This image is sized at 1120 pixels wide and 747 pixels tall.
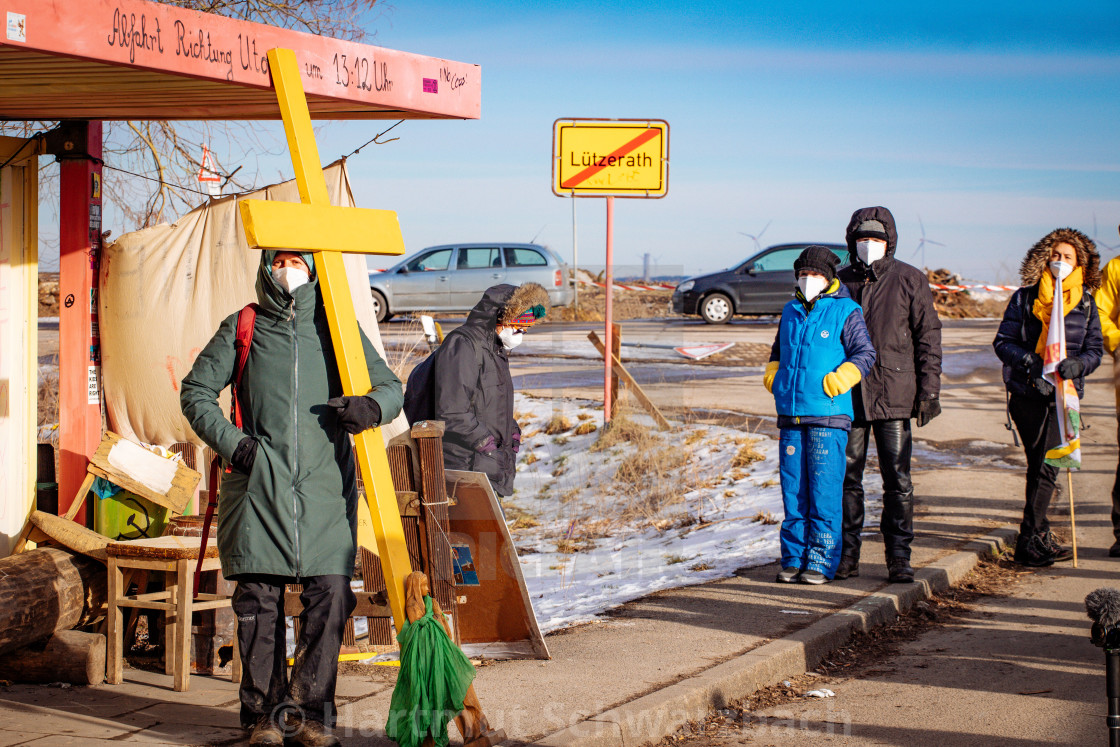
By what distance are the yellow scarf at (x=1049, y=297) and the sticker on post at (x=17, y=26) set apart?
5.87m

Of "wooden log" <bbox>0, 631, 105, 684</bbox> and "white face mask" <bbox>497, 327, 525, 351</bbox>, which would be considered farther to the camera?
"white face mask" <bbox>497, 327, 525, 351</bbox>

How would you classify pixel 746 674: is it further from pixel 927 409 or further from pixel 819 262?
pixel 819 262

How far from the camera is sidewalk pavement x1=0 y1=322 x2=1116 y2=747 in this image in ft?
14.1

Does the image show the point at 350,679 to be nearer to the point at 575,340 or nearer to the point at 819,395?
the point at 819,395

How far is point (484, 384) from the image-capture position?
580 cm

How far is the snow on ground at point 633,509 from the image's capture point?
24.8 feet

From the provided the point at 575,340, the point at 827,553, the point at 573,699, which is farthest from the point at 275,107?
the point at 575,340

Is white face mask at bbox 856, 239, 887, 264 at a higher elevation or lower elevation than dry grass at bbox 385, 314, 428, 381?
higher

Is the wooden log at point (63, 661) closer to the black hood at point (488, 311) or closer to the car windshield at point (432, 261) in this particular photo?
the black hood at point (488, 311)

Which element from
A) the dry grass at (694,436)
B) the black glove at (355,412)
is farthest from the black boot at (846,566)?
the dry grass at (694,436)

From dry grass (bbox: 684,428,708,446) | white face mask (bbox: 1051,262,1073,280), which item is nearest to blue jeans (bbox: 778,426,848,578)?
white face mask (bbox: 1051,262,1073,280)

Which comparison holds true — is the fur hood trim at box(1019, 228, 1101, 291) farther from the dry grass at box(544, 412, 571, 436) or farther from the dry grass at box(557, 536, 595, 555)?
the dry grass at box(544, 412, 571, 436)

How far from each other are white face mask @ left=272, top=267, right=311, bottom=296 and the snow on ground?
110 inches

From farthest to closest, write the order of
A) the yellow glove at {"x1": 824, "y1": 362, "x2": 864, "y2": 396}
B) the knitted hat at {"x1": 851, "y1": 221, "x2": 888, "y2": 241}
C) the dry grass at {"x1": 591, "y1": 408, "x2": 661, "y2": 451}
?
the dry grass at {"x1": 591, "y1": 408, "x2": 661, "y2": 451}, the knitted hat at {"x1": 851, "y1": 221, "x2": 888, "y2": 241}, the yellow glove at {"x1": 824, "y1": 362, "x2": 864, "y2": 396}
